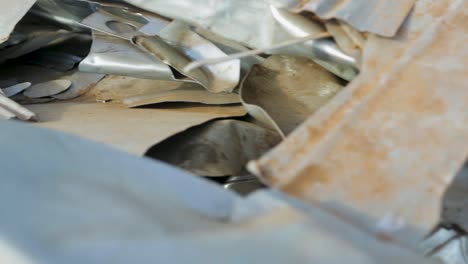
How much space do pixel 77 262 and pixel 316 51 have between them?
541mm

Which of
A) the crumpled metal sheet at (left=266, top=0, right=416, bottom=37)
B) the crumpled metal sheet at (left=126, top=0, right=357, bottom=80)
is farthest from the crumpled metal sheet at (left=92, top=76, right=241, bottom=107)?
the crumpled metal sheet at (left=266, top=0, right=416, bottom=37)

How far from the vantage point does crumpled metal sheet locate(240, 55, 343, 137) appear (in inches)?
36.3

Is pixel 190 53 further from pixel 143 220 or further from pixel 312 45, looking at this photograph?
pixel 143 220

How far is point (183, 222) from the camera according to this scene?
21.2 inches

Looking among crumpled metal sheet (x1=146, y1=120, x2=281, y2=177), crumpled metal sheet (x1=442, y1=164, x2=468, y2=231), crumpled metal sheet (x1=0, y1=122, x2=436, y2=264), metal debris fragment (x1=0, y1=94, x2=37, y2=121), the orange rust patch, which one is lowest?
crumpled metal sheet (x1=442, y1=164, x2=468, y2=231)

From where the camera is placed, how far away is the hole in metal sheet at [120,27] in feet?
3.63

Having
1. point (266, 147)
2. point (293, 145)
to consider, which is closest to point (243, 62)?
point (266, 147)

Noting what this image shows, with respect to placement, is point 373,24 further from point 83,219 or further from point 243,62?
point 83,219

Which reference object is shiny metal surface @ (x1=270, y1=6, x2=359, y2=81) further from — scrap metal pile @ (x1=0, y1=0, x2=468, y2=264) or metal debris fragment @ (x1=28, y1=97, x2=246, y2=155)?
metal debris fragment @ (x1=28, y1=97, x2=246, y2=155)

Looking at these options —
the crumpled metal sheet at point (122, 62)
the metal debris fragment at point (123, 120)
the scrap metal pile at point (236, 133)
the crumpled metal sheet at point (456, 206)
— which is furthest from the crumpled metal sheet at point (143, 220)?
the crumpled metal sheet at point (122, 62)

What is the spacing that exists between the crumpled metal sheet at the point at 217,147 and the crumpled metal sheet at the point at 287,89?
0.03 m

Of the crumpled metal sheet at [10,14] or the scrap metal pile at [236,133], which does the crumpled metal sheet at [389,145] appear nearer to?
the scrap metal pile at [236,133]

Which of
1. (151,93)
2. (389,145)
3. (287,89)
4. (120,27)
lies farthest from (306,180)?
(120,27)

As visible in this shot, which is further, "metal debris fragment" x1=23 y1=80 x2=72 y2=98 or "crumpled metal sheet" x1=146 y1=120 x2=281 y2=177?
"metal debris fragment" x1=23 y1=80 x2=72 y2=98
